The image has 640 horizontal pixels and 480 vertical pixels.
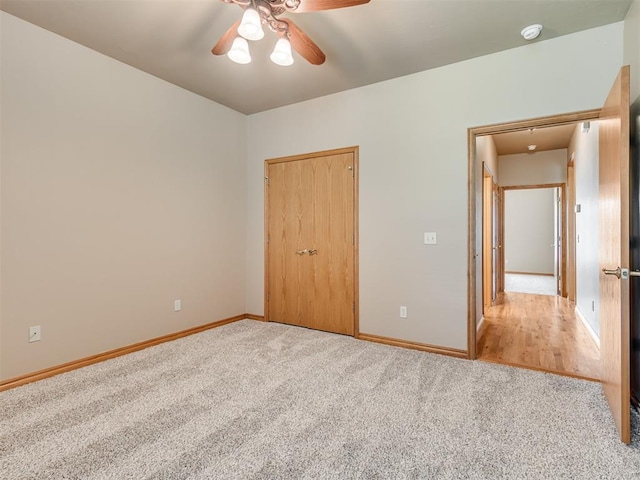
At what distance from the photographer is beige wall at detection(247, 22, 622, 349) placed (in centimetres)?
250

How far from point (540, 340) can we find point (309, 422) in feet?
9.20

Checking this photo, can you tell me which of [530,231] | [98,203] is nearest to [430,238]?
[98,203]

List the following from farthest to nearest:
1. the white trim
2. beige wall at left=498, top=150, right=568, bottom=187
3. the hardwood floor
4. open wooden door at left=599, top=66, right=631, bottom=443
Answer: beige wall at left=498, top=150, right=568, bottom=187 → the white trim → the hardwood floor → open wooden door at left=599, top=66, right=631, bottom=443

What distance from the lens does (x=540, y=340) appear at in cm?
337

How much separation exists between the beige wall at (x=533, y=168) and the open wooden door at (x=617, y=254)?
456 cm

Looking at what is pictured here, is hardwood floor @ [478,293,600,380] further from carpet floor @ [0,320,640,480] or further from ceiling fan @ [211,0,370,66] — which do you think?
ceiling fan @ [211,0,370,66]

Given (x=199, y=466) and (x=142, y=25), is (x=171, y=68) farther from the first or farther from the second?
(x=199, y=466)

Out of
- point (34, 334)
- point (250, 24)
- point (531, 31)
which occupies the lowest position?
point (34, 334)

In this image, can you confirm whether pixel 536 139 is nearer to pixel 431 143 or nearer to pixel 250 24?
pixel 431 143

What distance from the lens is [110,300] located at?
9.31 feet

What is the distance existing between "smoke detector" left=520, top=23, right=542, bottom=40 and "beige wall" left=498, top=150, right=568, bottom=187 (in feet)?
14.5

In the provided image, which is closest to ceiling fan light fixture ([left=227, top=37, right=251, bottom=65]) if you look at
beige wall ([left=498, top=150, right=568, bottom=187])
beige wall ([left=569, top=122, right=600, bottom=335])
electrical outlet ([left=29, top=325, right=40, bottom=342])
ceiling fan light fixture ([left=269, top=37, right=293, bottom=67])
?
ceiling fan light fixture ([left=269, top=37, right=293, bottom=67])

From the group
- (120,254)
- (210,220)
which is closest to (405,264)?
(210,220)

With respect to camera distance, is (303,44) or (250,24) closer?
(250,24)
